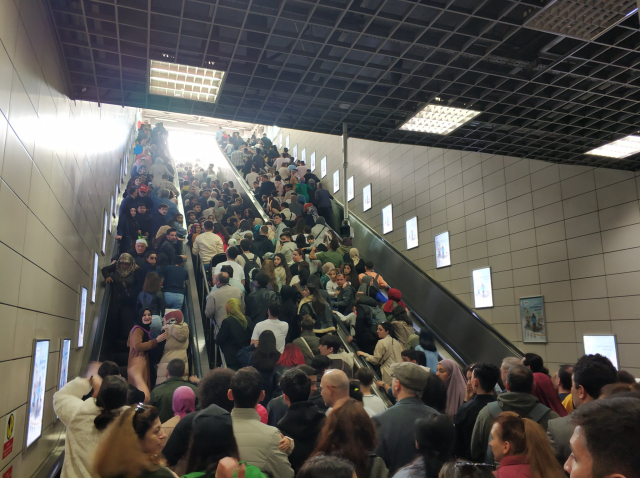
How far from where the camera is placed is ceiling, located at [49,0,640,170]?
4.27m

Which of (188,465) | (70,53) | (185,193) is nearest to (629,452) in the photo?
(188,465)

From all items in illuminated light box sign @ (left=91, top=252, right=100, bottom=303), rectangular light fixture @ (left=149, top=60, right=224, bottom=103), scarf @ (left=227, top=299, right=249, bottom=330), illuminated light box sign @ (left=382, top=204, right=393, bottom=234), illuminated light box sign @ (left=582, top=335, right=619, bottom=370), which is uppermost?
illuminated light box sign @ (left=382, top=204, right=393, bottom=234)

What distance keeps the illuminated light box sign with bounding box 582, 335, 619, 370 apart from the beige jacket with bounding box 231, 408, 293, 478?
694cm

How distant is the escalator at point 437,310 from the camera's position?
31.5ft

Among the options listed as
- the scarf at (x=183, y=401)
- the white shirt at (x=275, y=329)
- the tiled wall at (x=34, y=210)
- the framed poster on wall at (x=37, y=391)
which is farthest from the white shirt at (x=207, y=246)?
the scarf at (x=183, y=401)

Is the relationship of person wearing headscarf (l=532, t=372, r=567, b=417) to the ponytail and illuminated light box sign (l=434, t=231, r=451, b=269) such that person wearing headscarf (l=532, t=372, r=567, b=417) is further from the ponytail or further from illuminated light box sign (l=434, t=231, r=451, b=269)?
illuminated light box sign (l=434, t=231, r=451, b=269)

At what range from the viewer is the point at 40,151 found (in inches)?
146

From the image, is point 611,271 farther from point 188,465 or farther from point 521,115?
point 188,465

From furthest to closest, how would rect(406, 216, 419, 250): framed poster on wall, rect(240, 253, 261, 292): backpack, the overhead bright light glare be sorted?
rect(406, 216, 419, 250): framed poster on wall
rect(240, 253, 261, 292): backpack
the overhead bright light glare

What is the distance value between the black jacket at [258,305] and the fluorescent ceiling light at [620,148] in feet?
19.0

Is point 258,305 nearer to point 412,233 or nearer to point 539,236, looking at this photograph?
point 539,236

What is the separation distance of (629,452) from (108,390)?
2524 millimetres

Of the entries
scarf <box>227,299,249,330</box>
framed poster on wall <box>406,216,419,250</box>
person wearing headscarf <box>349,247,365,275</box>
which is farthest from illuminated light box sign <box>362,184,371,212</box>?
scarf <box>227,299,249,330</box>

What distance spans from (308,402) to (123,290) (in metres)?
5.17
